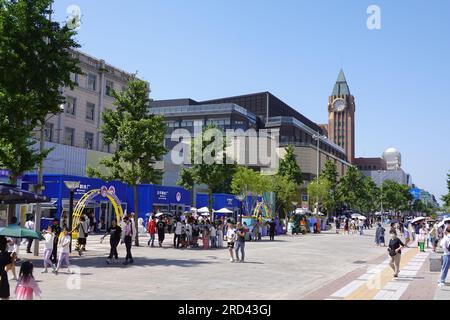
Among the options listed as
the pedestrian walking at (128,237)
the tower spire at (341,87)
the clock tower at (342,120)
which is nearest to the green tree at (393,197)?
the clock tower at (342,120)

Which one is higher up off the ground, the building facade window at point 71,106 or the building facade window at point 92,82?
the building facade window at point 92,82

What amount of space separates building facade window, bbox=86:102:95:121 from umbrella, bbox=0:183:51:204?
2714 cm

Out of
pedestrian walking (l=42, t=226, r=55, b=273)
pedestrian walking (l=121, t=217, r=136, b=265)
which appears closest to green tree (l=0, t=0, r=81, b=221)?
pedestrian walking (l=42, t=226, r=55, b=273)

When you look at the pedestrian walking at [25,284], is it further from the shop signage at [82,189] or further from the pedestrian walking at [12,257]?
the shop signage at [82,189]

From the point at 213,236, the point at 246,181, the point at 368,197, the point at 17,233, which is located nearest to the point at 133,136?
the point at 213,236

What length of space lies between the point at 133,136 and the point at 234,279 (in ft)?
48.7

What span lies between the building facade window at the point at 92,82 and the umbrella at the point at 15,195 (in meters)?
28.1

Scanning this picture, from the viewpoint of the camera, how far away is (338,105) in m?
186

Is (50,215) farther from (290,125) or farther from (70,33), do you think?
(290,125)

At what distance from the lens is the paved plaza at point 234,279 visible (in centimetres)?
1287

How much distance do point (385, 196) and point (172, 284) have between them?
124481 mm
